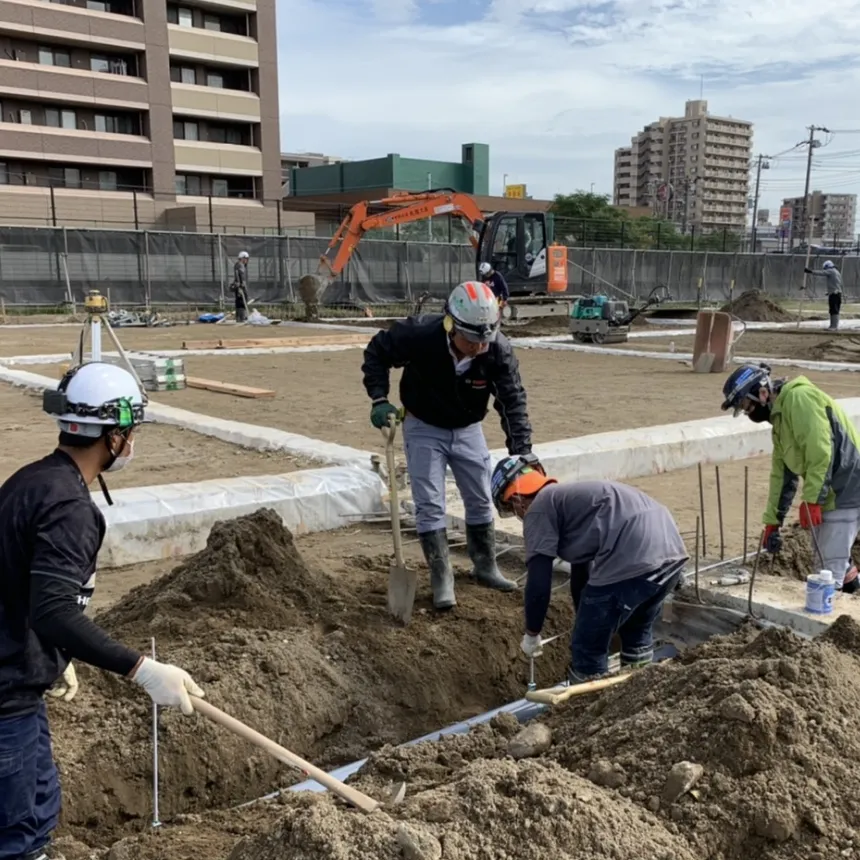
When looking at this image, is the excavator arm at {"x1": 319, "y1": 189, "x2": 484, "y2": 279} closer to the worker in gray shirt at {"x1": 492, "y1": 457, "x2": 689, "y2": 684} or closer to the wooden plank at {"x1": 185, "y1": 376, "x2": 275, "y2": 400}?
the wooden plank at {"x1": 185, "y1": 376, "x2": 275, "y2": 400}

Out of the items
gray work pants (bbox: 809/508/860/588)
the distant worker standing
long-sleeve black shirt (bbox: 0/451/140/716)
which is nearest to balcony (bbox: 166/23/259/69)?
the distant worker standing

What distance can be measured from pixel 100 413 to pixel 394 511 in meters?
2.30

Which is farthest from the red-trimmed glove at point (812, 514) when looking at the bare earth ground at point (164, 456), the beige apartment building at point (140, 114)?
the beige apartment building at point (140, 114)

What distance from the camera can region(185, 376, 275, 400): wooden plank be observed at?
1112cm

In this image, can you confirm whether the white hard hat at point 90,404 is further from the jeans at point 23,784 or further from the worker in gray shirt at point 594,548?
the worker in gray shirt at point 594,548

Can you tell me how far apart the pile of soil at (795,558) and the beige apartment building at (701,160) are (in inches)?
4607

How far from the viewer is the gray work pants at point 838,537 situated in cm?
460

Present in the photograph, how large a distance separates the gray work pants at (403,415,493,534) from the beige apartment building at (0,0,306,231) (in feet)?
121

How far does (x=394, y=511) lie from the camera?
14.8 feet

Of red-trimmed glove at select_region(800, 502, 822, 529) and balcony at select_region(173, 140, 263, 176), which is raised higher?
balcony at select_region(173, 140, 263, 176)

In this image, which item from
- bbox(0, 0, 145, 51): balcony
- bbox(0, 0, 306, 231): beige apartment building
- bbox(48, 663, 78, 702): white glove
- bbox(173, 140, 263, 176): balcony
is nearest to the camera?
bbox(48, 663, 78, 702): white glove

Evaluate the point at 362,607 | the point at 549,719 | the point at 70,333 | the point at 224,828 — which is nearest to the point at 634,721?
the point at 549,719

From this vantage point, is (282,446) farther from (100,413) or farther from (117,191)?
(117,191)

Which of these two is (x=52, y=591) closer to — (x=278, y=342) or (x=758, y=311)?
(x=278, y=342)
